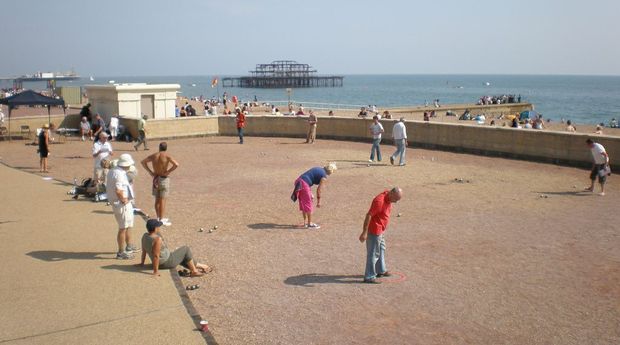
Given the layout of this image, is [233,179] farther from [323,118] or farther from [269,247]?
[323,118]

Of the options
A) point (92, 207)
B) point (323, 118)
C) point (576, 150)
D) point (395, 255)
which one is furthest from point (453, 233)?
point (323, 118)

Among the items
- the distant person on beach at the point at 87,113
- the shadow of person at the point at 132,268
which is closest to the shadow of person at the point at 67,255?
the shadow of person at the point at 132,268

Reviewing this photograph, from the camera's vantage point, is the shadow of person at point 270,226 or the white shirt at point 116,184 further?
the shadow of person at point 270,226

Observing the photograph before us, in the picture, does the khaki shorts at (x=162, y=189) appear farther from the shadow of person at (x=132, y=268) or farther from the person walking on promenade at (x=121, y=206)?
the shadow of person at (x=132, y=268)

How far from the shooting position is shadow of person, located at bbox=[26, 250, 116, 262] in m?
8.88

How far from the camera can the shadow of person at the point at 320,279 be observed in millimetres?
8156

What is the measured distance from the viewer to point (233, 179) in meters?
16.1

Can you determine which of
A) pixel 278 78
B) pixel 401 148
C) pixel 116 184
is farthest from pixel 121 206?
pixel 278 78

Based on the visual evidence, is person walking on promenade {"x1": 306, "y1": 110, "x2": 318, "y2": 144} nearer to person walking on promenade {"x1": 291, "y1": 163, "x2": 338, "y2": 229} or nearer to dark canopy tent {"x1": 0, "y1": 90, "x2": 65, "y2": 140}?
dark canopy tent {"x1": 0, "y1": 90, "x2": 65, "y2": 140}

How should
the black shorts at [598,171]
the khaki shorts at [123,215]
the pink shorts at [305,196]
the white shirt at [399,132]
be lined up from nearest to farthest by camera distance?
the khaki shorts at [123,215], the pink shorts at [305,196], the black shorts at [598,171], the white shirt at [399,132]

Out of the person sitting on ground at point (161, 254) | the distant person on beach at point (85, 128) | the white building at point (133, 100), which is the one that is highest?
the white building at point (133, 100)

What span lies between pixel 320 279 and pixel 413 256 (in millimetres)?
1782

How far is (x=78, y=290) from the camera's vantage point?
7574 mm

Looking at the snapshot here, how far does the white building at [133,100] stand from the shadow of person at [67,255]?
16.9 meters
